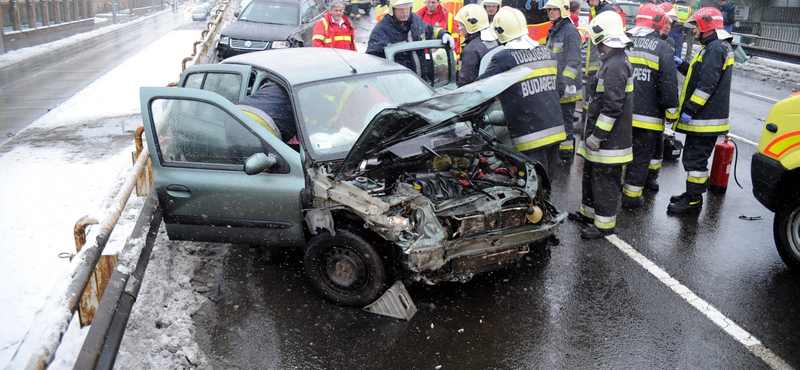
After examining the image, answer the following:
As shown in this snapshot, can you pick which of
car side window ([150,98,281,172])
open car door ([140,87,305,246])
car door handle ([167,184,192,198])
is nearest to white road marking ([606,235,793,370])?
open car door ([140,87,305,246])

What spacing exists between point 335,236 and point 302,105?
118cm

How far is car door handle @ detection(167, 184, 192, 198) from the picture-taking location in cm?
462

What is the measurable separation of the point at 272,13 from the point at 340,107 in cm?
1031

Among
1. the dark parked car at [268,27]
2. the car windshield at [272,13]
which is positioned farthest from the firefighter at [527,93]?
the car windshield at [272,13]

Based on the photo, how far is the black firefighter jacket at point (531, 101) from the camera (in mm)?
5309

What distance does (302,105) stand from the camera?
190 inches

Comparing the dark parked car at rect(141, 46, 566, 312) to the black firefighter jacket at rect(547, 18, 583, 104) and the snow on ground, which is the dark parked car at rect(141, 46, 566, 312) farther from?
the black firefighter jacket at rect(547, 18, 583, 104)

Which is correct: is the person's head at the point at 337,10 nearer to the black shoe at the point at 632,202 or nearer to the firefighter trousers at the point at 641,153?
the firefighter trousers at the point at 641,153

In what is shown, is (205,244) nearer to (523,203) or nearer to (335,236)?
(335,236)

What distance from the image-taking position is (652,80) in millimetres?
5832

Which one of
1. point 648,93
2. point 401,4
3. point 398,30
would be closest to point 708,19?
point 648,93

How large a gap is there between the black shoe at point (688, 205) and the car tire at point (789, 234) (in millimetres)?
1211

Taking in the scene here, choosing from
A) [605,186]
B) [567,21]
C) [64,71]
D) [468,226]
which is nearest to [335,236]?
[468,226]

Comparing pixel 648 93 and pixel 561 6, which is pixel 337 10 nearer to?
pixel 561 6
